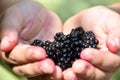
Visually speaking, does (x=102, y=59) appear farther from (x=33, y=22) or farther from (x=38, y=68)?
(x=33, y=22)

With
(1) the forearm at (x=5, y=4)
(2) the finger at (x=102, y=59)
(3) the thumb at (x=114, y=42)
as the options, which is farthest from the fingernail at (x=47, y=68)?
(1) the forearm at (x=5, y=4)

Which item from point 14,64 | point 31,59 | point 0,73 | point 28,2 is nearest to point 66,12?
point 28,2

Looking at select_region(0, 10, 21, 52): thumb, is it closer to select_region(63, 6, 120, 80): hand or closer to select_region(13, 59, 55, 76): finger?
select_region(13, 59, 55, 76): finger

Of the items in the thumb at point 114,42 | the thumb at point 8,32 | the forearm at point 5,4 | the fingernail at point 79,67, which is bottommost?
the fingernail at point 79,67

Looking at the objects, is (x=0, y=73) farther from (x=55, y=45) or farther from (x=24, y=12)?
(x=55, y=45)

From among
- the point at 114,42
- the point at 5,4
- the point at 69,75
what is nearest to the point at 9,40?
the point at 69,75

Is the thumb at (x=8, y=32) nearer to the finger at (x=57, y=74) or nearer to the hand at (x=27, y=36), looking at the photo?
the hand at (x=27, y=36)

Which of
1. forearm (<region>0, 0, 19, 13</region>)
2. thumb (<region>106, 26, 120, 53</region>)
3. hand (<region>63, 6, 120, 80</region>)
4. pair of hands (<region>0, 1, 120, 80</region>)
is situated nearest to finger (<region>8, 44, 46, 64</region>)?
pair of hands (<region>0, 1, 120, 80</region>)
